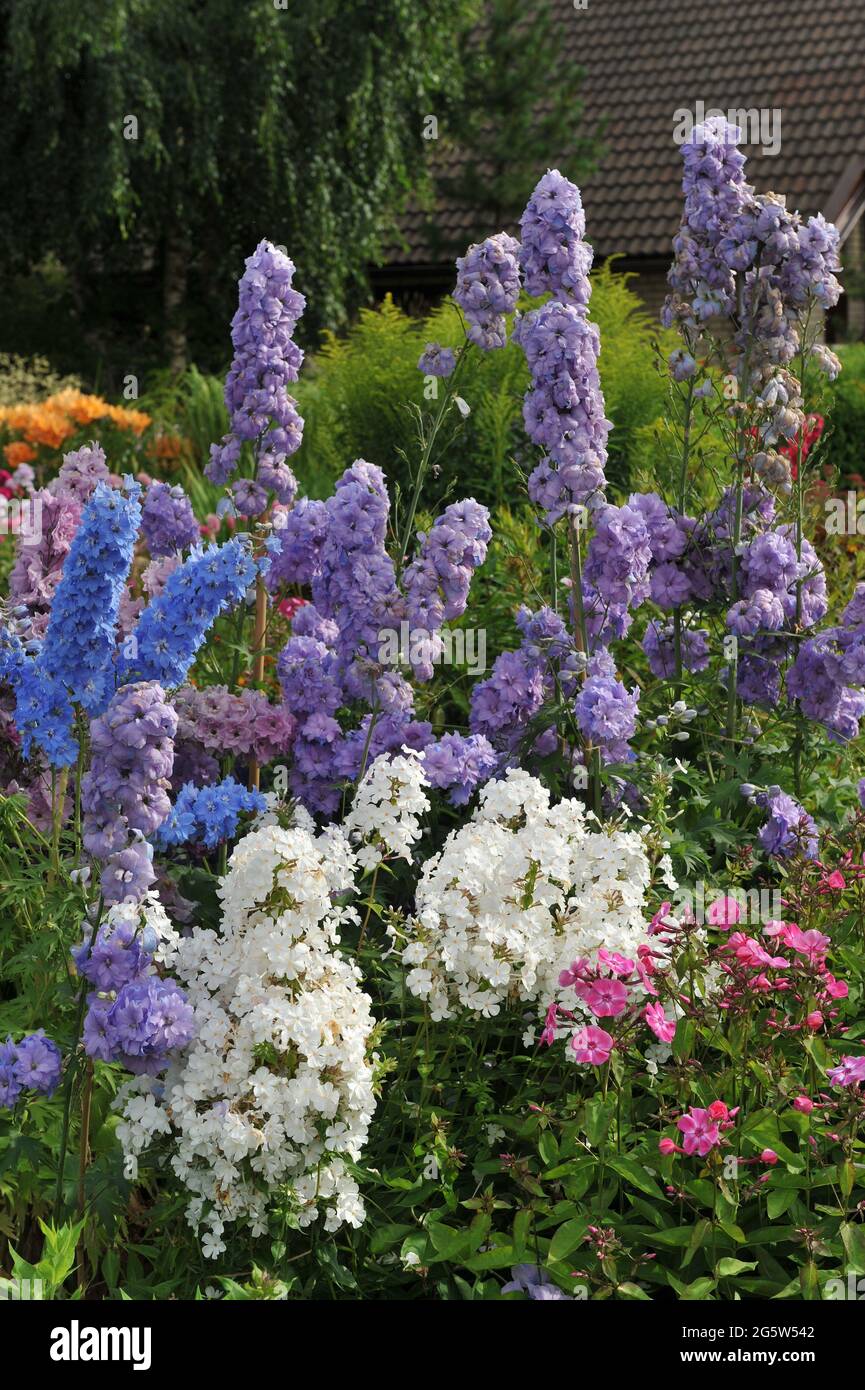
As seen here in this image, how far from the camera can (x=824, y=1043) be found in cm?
315

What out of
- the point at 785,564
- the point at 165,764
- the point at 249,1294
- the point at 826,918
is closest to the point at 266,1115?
the point at 249,1294

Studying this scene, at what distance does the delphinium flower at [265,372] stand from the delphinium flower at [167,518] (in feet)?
0.57

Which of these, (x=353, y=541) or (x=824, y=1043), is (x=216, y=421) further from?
(x=824, y=1043)

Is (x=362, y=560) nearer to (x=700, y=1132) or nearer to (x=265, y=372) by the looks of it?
(x=265, y=372)

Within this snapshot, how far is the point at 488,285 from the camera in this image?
12.4 ft

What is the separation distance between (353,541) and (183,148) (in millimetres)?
15299

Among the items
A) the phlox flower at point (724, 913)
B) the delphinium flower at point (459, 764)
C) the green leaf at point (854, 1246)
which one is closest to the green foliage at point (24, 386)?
the delphinium flower at point (459, 764)

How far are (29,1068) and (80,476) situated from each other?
176cm

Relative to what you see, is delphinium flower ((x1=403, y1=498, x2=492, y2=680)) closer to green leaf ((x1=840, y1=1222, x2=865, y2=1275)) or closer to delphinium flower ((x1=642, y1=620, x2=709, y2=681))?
delphinium flower ((x1=642, y1=620, x2=709, y2=681))

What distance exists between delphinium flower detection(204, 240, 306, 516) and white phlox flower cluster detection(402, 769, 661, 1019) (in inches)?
63.0

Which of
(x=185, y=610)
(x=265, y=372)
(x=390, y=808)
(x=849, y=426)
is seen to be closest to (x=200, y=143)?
(x=849, y=426)

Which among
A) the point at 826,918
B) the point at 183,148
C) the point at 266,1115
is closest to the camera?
the point at 266,1115

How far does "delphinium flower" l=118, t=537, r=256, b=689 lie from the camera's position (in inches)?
118

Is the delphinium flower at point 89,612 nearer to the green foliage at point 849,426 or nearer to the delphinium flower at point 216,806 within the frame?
the delphinium flower at point 216,806
